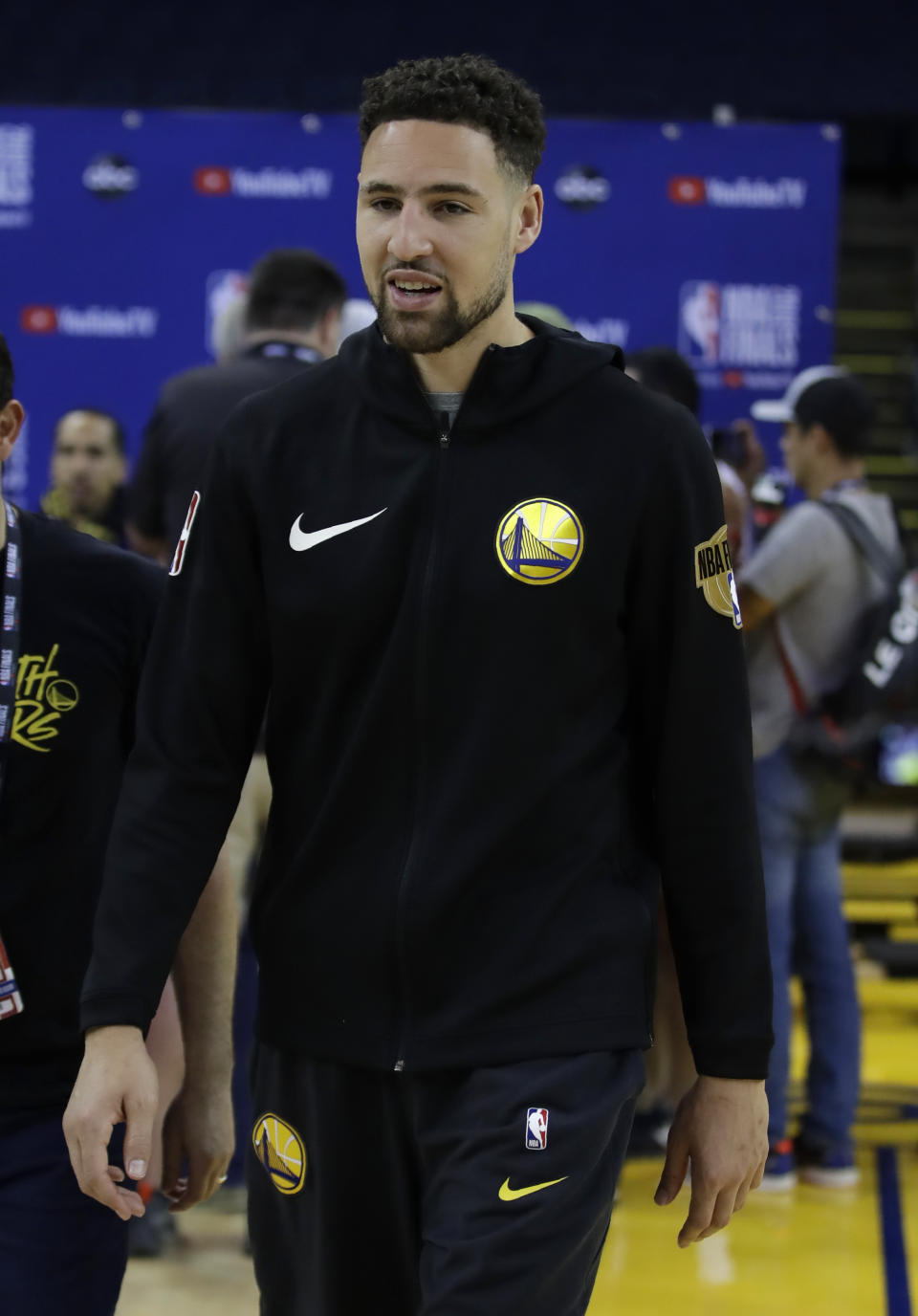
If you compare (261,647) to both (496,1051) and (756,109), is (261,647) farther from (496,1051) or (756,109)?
(756,109)

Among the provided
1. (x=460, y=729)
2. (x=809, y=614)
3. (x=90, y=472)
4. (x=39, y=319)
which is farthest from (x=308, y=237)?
(x=460, y=729)

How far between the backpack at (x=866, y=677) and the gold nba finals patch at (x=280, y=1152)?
2.61 meters

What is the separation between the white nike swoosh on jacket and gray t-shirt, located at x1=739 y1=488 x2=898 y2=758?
256 cm

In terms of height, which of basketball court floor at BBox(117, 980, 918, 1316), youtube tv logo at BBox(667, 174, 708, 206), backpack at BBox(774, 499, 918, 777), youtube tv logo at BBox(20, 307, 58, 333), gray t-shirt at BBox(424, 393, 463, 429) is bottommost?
basketball court floor at BBox(117, 980, 918, 1316)

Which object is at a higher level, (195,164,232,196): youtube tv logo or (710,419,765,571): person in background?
(195,164,232,196): youtube tv logo

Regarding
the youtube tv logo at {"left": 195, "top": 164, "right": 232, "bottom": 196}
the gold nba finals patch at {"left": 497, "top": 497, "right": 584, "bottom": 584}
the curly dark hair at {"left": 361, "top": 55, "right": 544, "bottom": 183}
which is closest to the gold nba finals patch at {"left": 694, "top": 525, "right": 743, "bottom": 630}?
the gold nba finals patch at {"left": 497, "top": 497, "right": 584, "bottom": 584}

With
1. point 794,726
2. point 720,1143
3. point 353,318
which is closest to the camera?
point 720,1143

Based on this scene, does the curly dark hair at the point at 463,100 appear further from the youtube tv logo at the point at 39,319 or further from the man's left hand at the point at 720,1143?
the youtube tv logo at the point at 39,319

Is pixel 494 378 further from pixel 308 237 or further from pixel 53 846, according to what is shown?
pixel 308 237

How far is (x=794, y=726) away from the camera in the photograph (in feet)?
14.0

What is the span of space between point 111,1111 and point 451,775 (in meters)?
0.43

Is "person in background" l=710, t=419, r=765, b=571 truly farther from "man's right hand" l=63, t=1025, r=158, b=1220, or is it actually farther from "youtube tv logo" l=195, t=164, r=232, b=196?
"man's right hand" l=63, t=1025, r=158, b=1220

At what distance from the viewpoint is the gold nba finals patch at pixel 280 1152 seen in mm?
1771

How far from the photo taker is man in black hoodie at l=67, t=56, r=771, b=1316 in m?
1.68
